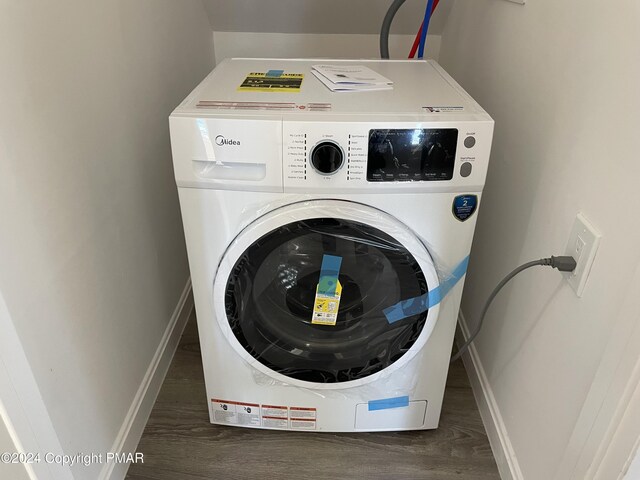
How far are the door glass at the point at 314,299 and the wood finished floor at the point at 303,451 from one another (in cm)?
23

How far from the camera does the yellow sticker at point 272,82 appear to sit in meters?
1.14

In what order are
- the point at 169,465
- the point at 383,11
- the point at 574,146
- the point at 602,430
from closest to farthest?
the point at 602,430
the point at 574,146
the point at 169,465
the point at 383,11

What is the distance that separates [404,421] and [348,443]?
6.2 inches

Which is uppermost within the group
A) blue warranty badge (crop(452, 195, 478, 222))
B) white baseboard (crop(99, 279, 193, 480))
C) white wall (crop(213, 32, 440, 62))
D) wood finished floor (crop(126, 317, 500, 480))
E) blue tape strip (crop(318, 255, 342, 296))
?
white wall (crop(213, 32, 440, 62))

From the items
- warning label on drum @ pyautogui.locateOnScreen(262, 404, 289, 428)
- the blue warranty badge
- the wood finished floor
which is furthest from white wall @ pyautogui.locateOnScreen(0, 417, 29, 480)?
the blue warranty badge

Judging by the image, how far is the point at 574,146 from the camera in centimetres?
94

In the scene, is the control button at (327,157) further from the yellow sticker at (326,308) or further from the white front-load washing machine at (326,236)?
the yellow sticker at (326,308)

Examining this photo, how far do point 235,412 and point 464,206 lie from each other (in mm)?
773

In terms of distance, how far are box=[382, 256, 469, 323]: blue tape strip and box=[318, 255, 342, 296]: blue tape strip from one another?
13 cm

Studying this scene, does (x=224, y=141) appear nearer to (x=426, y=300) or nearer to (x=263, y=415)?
(x=426, y=300)

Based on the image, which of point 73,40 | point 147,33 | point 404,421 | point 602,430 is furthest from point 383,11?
point 602,430

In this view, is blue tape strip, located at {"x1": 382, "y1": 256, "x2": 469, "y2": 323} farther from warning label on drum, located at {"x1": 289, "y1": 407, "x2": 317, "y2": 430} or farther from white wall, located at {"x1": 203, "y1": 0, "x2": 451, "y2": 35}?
white wall, located at {"x1": 203, "y1": 0, "x2": 451, "y2": 35}

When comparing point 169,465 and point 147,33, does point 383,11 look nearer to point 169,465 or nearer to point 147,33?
point 147,33

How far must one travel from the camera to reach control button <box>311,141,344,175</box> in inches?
38.3
